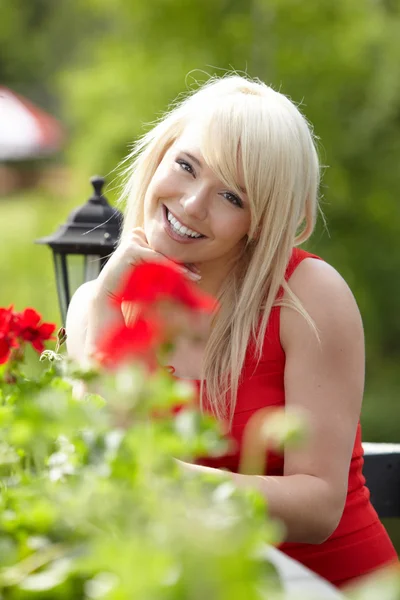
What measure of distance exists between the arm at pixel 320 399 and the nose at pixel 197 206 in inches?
9.4

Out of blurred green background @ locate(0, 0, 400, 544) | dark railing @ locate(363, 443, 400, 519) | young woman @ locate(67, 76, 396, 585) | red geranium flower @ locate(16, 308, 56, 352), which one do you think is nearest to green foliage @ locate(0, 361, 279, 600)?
red geranium flower @ locate(16, 308, 56, 352)

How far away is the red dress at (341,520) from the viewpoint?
191cm

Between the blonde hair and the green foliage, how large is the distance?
1.01 m

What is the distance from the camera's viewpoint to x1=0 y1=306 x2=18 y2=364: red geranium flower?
127 centimetres

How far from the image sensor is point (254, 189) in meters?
1.98

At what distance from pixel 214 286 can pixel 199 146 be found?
1.07 ft

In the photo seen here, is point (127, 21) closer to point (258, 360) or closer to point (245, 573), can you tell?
point (258, 360)

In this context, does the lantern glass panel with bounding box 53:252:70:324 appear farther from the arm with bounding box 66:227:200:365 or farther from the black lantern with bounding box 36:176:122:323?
the arm with bounding box 66:227:200:365

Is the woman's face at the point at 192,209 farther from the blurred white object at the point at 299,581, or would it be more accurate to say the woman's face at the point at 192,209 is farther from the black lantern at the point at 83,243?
the blurred white object at the point at 299,581

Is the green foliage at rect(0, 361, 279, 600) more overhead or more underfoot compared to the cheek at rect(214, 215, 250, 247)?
more overhead

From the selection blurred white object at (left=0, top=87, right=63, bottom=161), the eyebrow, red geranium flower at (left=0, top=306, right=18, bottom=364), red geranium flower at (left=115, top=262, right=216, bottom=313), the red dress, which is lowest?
blurred white object at (left=0, top=87, right=63, bottom=161)

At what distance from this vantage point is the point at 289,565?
3.11 feet

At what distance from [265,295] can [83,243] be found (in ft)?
2.02

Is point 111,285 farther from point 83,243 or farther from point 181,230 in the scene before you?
point 83,243
